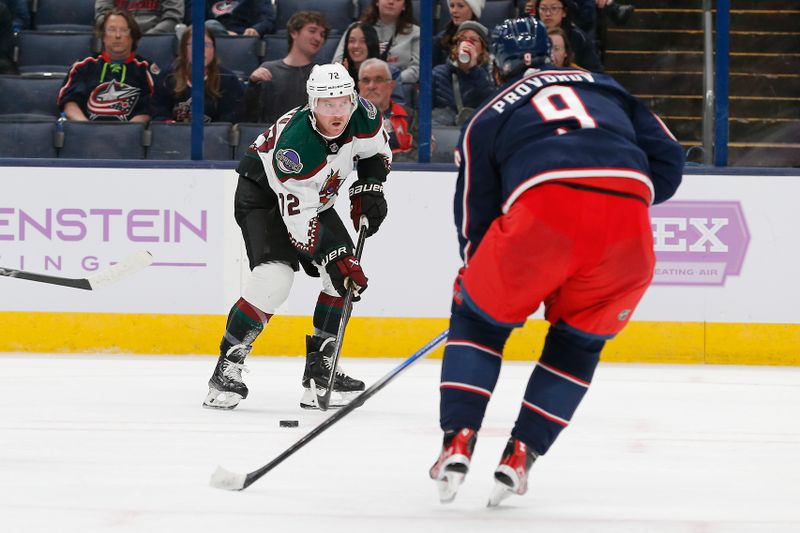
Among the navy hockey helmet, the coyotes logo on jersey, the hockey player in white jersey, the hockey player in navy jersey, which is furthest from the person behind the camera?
the coyotes logo on jersey

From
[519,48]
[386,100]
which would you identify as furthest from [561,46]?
[519,48]

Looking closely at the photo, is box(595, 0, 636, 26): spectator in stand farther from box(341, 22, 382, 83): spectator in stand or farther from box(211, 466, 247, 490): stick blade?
box(211, 466, 247, 490): stick blade

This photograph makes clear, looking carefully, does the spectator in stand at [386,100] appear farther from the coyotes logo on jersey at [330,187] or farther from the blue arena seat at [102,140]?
the coyotes logo on jersey at [330,187]

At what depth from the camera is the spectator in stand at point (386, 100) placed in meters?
5.41

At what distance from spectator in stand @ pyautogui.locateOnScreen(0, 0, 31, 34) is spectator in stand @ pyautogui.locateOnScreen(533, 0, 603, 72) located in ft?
7.49

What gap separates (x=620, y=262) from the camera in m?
2.48

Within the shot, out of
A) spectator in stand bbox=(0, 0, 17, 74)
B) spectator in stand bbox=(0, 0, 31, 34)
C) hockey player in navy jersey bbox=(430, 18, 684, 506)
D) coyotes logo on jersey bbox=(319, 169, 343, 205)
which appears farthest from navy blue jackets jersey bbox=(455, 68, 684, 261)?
spectator in stand bbox=(0, 0, 31, 34)

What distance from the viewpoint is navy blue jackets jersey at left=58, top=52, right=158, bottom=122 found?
5.66 m

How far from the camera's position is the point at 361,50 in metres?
5.51

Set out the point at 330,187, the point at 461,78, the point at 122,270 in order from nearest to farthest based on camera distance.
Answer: the point at 122,270 → the point at 330,187 → the point at 461,78

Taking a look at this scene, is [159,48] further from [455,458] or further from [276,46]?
[455,458]

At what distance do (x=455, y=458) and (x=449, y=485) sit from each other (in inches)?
3.0

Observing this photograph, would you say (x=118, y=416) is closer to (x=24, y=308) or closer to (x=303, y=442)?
(x=303, y=442)

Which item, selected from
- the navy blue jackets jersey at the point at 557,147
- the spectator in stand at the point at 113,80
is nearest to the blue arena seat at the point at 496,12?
the spectator in stand at the point at 113,80
